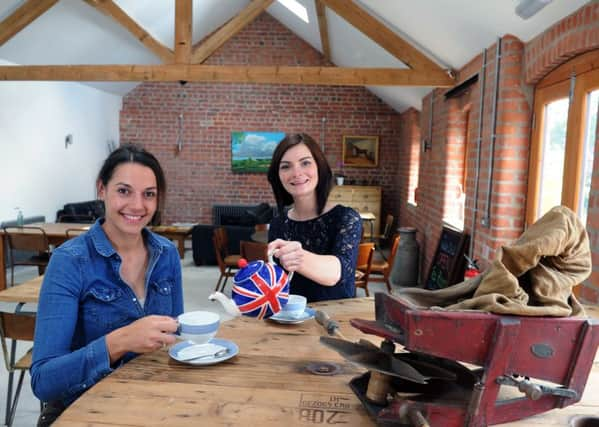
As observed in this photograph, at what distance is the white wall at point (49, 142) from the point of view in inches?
258

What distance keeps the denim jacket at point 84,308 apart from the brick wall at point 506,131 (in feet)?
6.87

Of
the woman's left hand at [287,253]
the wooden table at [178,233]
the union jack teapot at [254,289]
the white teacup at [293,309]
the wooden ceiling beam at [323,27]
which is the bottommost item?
the wooden table at [178,233]

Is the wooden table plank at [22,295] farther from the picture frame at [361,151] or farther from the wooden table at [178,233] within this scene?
the picture frame at [361,151]

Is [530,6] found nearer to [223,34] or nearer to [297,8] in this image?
[223,34]

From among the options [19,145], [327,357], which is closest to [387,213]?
[19,145]

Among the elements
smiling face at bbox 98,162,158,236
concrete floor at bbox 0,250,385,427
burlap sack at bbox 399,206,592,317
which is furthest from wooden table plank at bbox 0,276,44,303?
burlap sack at bbox 399,206,592,317

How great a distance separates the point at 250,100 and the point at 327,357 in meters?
8.74

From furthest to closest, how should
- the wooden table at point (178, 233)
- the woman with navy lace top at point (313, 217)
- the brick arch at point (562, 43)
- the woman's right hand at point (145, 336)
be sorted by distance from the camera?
the wooden table at point (178, 233), the brick arch at point (562, 43), the woman with navy lace top at point (313, 217), the woman's right hand at point (145, 336)

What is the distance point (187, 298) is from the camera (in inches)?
208

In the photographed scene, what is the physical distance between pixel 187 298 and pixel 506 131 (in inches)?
145

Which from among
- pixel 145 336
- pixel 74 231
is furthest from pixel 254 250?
pixel 145 336

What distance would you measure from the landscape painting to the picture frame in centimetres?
136

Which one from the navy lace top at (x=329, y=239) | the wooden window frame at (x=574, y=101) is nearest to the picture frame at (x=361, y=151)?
the wooden window frame at (x=574, y=101)

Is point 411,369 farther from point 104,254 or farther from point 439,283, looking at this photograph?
point 439,283
